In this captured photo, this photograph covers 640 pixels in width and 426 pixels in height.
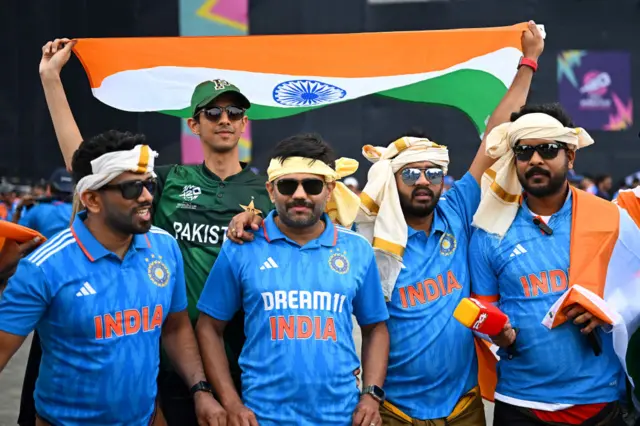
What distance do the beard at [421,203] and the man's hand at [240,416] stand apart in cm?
125

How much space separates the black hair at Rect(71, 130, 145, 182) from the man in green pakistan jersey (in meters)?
0.68

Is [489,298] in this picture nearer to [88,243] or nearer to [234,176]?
[234,176]

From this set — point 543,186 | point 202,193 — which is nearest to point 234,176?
point 202,193

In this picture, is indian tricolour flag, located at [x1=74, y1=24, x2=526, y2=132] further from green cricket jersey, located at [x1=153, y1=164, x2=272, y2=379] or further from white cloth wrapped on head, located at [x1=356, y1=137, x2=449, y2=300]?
white cloth wrapped on head, located at [x1=356, y1=137, x2=449, y2=300]

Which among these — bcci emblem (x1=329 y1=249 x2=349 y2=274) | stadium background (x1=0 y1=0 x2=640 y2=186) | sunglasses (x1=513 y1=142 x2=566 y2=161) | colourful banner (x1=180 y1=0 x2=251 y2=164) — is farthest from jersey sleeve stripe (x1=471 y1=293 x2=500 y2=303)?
colourful banner (x1=180 y1=0 x2=251 y2=164)

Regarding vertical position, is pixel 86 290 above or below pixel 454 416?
above

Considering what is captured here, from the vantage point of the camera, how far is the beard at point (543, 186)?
4.20 meters

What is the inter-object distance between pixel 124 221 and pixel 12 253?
2.88 feet

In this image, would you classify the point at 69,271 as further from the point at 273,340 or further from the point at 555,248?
the point at 555,248

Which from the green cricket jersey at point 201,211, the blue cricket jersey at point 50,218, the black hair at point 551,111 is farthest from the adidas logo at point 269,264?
the blue cricket jersey at point 50,218

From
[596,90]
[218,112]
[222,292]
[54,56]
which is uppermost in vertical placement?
[596,90]

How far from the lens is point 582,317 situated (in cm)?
396

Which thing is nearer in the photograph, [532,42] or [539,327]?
[539,327]

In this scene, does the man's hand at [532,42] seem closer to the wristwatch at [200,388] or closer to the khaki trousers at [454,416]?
the khaki trousers at [454,416]
